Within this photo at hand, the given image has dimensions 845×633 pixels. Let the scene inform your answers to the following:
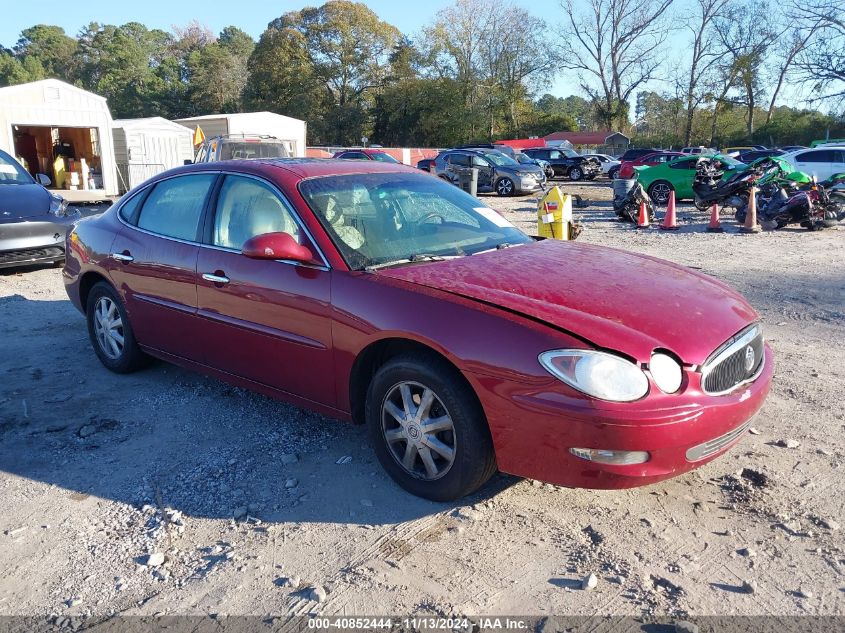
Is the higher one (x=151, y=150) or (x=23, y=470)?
(x=151, y=150)

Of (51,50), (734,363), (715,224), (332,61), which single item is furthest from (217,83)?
(734,363)

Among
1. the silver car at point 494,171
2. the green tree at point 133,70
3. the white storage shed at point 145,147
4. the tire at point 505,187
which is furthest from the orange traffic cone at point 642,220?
the green tree at point 133,70

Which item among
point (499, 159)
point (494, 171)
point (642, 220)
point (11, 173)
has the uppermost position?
point (499, 159)

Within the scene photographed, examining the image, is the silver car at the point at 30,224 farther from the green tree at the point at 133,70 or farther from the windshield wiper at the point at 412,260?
the green tree at the point at 133,70

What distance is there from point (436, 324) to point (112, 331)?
319 centimetres

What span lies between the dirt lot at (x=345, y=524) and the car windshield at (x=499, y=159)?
64.4 feet

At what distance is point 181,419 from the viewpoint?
171 inches

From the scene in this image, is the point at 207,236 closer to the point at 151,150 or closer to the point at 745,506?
the point at 745,506

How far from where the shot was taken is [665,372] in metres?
2.80

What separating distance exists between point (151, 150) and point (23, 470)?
20903 mm

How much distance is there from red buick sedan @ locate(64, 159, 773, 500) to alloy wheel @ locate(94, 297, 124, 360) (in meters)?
0.24

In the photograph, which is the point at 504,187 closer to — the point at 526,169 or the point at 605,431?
the point at 526,169

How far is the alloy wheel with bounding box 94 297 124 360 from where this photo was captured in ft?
16.6

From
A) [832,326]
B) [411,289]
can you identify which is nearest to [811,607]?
[411,289]
